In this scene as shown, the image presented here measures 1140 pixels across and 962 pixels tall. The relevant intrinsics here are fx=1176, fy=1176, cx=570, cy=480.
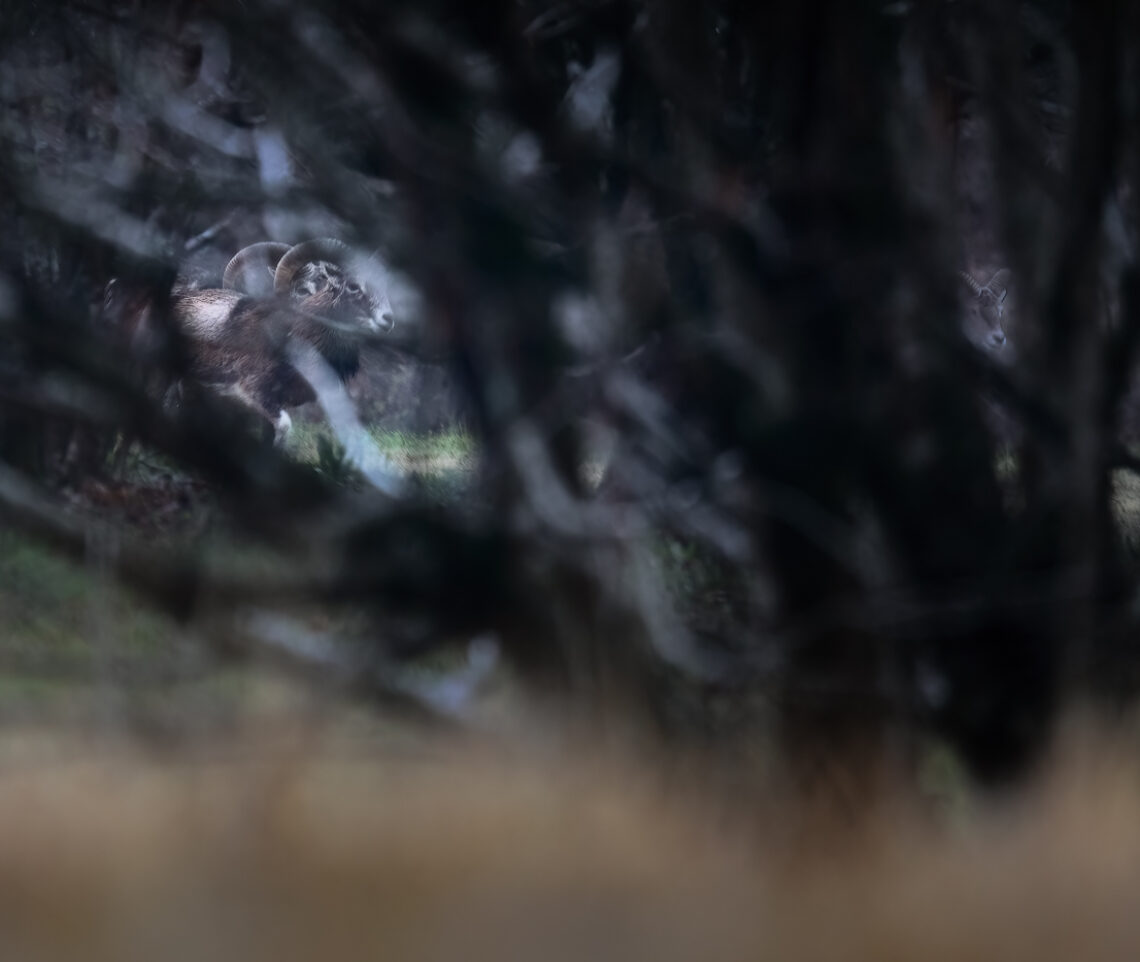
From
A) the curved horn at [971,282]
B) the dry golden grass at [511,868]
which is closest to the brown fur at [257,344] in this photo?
the dry golden grass at [511,868]

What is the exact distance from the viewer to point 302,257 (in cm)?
172

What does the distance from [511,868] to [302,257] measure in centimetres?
95

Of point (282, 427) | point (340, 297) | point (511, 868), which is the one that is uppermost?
point (340, 297)

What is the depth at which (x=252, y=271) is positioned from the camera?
5.59 feet

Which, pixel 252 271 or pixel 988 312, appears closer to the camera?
pixel 252 271

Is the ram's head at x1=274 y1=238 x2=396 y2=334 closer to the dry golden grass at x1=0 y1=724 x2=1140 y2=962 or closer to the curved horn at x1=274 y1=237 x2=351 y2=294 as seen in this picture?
the curved horn at x1=274 y1=237 x2=351 y2=294

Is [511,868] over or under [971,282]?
under

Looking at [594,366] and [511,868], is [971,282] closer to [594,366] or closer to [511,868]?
[594,366]

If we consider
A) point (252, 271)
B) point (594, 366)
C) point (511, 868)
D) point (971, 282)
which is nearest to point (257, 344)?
point (252, 271)

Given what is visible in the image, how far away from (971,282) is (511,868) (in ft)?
3.68

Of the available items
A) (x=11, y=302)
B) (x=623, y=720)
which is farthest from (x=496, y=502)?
(x=11, y=302)

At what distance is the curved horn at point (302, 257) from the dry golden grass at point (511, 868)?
68 cm

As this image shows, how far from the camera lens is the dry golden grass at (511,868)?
1.70 m

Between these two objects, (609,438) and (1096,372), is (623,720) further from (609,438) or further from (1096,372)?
(1096,372)
